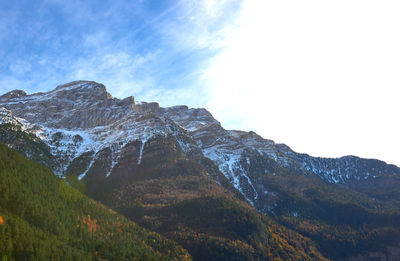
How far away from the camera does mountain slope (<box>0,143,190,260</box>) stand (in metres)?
99.1

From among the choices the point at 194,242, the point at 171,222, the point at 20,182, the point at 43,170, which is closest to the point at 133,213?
the point at 171,222

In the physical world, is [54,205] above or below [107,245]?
above

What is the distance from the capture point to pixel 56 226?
4722 inches

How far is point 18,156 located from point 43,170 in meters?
13.9

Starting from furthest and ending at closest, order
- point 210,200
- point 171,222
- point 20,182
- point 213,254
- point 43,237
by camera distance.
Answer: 1. point 210,200
2. point 171,222
3. point 213,254
4. point 20,182
5. point 43,237

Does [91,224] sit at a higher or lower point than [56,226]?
higher

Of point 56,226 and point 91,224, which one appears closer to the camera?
point 56,226

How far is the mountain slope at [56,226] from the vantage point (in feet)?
325

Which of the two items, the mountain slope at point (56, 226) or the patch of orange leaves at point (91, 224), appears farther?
the patch of orange leaves at point (91, 224)

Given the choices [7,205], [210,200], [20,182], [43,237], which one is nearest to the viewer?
[43,237]

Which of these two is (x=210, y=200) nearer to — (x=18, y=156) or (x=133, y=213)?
(x=133, y=213)

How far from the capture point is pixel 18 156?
6053 inches

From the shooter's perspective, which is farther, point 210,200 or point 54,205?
point 210,200

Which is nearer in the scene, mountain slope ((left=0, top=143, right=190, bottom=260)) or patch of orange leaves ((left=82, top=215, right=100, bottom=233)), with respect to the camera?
mountain slope ((left=0, top=143, right=190, bottom=260))
